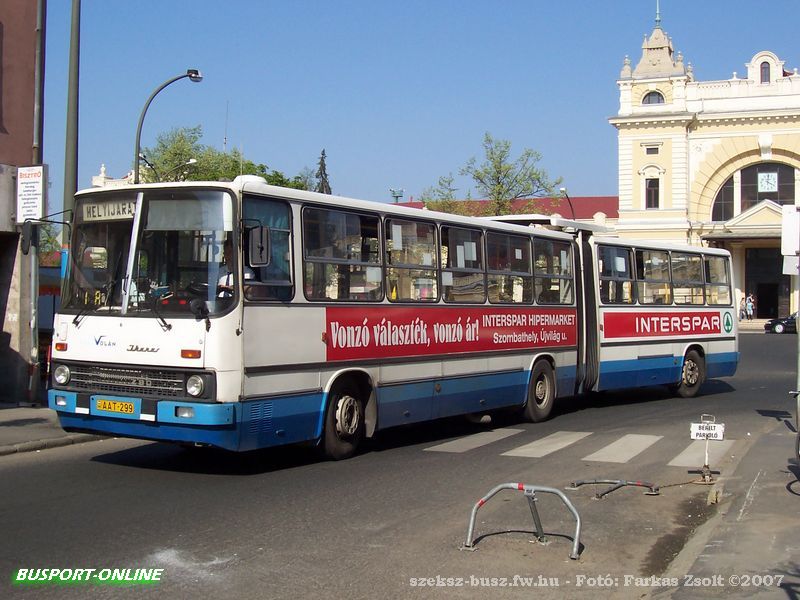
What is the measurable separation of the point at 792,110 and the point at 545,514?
6361 cm

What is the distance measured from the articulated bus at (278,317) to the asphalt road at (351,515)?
0.65 m

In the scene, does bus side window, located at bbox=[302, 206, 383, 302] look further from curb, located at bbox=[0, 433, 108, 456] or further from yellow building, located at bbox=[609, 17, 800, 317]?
yellow building, located at bbox=[609, 17, 800, 317]

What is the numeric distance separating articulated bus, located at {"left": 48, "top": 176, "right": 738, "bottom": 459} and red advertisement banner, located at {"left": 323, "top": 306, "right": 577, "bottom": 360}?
27mm

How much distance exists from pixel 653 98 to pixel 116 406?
212 feet

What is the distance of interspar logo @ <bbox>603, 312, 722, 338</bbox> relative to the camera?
1703cm

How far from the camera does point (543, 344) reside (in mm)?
15117

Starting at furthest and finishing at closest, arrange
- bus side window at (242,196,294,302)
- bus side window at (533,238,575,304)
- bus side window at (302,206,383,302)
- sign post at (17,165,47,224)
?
bus side window at (533,238,575,304) → sign post at (17,165,47,224) → bus side window at (302,206,383,302) → bus side window at (242,196,294,302)

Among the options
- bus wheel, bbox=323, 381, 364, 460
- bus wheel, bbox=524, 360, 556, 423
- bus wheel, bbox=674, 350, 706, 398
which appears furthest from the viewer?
bus wheel, bbox=674, 350, 706, 398

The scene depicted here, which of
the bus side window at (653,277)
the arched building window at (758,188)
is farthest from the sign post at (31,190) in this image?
the arched building window at (758,188)

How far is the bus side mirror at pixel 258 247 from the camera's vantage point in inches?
364

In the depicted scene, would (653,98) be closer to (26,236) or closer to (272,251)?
(26,236)

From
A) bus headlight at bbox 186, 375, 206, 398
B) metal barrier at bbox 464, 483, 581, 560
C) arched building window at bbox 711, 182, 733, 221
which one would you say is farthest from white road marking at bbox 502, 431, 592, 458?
arched building window at bbox 711, 182, 733, 221

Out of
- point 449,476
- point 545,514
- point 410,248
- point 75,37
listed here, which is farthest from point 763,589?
point 75,37

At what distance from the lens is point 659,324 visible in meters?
18.3
